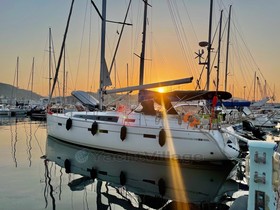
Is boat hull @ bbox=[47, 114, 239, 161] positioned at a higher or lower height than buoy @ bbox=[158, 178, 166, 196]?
higher

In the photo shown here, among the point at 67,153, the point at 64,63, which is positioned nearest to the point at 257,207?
the point at 67,153

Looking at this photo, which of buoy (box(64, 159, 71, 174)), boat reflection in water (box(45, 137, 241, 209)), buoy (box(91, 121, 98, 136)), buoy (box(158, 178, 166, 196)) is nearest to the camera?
boat reflection in water (box(45, 137, 241, 209))

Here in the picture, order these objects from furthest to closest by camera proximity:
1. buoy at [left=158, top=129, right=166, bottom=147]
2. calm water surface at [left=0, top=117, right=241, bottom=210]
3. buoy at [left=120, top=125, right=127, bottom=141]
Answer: buoy at [left=120, top=125, right=127, bottom=141]
buoy at [left=158, top=129, right=166, bottom=147]
calm water surface at [left=0, top=117, right=241, bottom=210]

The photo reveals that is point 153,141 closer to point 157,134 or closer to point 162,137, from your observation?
point 157,134

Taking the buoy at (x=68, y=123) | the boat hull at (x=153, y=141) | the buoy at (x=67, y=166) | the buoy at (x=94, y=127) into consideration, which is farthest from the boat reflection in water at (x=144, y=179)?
the buoy at (x=68, y=123)

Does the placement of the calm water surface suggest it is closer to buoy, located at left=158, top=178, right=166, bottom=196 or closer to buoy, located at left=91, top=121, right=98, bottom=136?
buoy, located at left=158, top=178, right=166, bottom=196

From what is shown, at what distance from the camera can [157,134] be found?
10195 mm

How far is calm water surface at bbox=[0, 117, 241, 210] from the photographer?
6.41m

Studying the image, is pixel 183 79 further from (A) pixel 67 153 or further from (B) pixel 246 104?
(B) pixel 246 104

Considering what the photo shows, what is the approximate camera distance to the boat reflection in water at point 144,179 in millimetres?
6676

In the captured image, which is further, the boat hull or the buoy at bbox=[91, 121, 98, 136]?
the buoy at bbox=[91, 121, 98, 136]

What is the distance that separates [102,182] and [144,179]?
125 cm

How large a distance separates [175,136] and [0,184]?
5580 mm

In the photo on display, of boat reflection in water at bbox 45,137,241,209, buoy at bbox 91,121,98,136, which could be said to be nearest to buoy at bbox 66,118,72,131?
boat reflection in water at bbox 45,137,241,209
